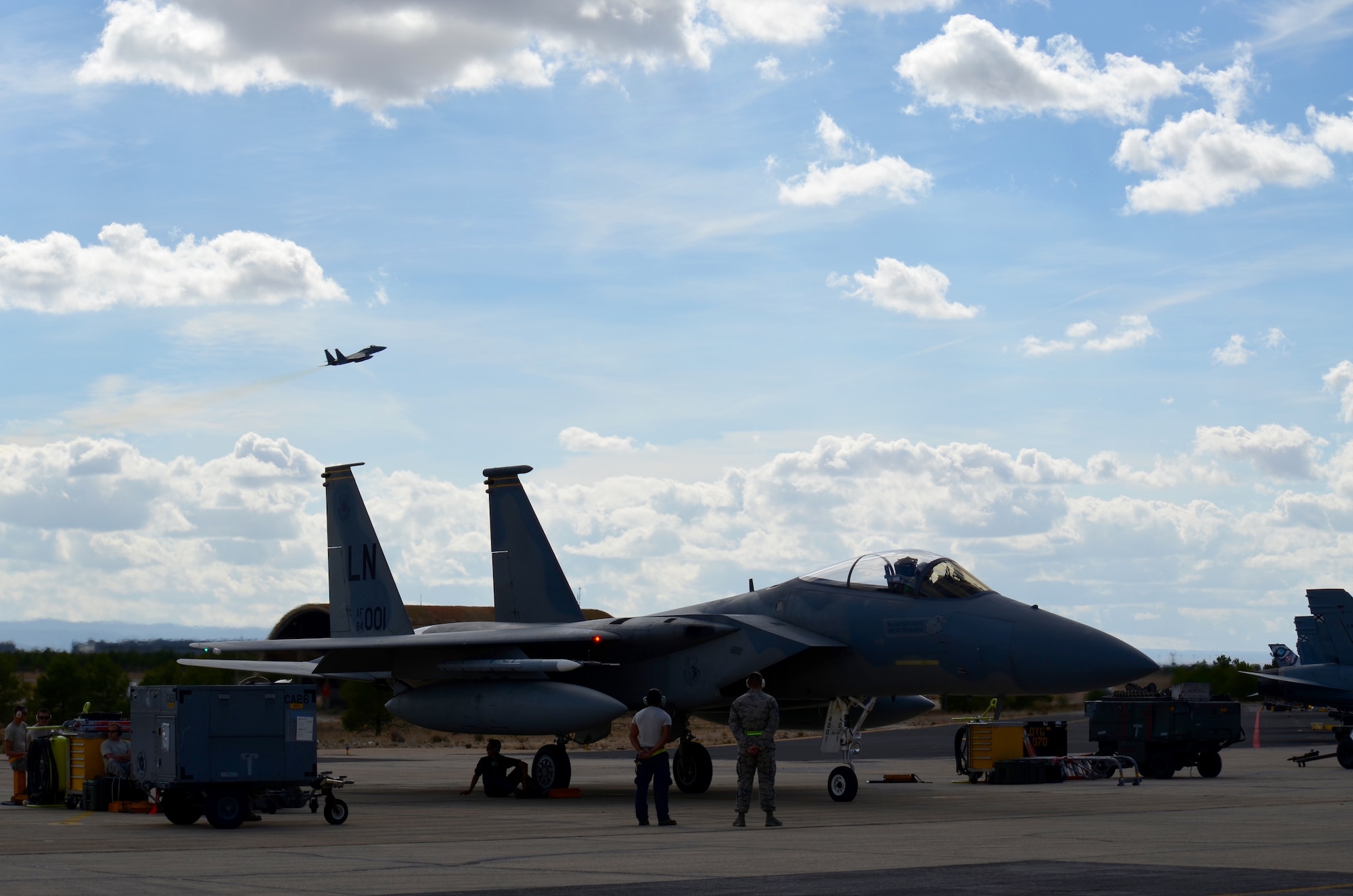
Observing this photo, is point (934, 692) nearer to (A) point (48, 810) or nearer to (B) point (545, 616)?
(B) point (545, 616)

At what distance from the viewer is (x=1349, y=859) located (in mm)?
9984

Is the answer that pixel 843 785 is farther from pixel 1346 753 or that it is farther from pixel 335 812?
pixel 1346 753

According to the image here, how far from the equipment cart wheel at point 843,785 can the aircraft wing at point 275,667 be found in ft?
23.9

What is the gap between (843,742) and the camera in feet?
55.2

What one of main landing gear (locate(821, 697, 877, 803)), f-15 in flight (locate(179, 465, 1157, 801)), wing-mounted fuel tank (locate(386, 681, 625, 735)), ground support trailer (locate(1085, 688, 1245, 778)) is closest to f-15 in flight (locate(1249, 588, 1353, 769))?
ground support trailer (locate(1085, 688, 1245, 778))

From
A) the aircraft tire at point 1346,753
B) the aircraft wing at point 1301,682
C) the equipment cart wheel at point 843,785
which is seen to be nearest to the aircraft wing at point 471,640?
the equipment cart wheel at point 843,785

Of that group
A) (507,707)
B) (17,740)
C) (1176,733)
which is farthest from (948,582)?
(17,740)

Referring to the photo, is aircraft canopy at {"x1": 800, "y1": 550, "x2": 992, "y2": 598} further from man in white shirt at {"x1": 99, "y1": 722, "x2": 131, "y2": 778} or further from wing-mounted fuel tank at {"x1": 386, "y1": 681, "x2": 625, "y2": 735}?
man in white shirt at {"x1": 99, "y1": 722, "x2": 131, "y2": 778}

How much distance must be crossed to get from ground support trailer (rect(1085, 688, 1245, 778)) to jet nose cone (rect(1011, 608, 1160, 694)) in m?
6.80

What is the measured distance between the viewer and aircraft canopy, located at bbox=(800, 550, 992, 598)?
1667 cm

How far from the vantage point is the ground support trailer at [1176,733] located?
21.7 m

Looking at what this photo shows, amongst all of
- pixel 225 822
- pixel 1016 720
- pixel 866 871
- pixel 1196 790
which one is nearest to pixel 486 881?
pixel 866 871

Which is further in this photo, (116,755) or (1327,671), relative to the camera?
(1327,671)

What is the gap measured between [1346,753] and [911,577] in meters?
10.9
